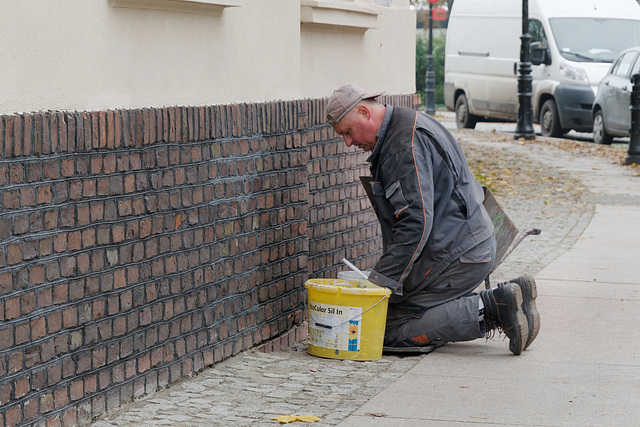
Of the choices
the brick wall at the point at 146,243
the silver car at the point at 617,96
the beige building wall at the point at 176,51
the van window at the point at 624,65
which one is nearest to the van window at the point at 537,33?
the silver car at the point at 617,96

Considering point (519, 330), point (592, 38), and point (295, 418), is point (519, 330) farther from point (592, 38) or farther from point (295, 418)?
point (592, 38)

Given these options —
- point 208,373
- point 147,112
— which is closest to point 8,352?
point 147,112

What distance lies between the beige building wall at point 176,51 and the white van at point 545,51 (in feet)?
43.9

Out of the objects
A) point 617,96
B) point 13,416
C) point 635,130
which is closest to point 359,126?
point 13,416

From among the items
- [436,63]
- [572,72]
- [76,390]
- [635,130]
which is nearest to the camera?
[76,390]

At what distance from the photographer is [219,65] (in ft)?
18.0

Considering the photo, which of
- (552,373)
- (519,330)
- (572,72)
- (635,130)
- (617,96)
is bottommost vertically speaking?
(552,373)

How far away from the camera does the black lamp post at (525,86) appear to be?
2012 cm

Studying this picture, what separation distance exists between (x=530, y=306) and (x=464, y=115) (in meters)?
19.6

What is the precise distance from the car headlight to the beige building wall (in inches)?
519

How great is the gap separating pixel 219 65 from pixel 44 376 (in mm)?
2023

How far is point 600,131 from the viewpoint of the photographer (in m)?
19.8

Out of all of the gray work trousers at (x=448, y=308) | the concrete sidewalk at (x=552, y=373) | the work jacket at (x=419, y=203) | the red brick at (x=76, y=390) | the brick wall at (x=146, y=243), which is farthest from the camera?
the gray work trousers at (x=448, y=308)

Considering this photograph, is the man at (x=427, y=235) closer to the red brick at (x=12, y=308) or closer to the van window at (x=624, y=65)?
the red brick at (x=12, y=308)
